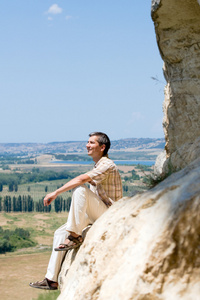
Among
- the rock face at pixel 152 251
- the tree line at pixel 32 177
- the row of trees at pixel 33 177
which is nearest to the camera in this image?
the rock face at pixel 152 251

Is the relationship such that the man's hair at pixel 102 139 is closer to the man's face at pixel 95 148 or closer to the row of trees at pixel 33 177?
the man's face at pixel 95 148

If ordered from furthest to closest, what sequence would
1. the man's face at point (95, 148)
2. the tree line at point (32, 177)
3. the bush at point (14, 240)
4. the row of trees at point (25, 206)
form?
the tree line at point (32, 177)
the row of trees at point (25, 206)
the bush at point (14, 240)
the man's face at point (95, 148)

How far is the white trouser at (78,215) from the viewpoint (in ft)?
17.5

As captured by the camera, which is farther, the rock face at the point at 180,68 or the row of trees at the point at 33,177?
the row of trees at the point at 33,177

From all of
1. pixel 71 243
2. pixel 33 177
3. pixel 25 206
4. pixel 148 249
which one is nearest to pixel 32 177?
pixel 33 177

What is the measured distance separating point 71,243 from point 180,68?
23.2 ft

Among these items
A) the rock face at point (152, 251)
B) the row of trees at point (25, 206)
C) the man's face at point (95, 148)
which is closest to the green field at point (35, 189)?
the row of trees at point (25, 206)

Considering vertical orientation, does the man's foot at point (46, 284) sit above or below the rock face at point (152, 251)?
below

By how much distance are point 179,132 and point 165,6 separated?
3622 mm

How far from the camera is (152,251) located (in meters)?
3.19

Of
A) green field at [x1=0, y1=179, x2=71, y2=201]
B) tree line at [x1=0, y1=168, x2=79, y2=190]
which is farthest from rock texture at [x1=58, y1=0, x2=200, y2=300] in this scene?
tree line at [x1=0, y1=168, x2=79, y2=190]

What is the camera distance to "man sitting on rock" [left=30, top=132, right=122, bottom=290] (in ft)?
17.5

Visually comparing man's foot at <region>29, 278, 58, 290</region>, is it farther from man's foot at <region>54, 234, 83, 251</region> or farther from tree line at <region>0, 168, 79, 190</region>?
tree line at <region>0, 168, 79, 190</region>

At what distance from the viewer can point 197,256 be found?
3039mm
